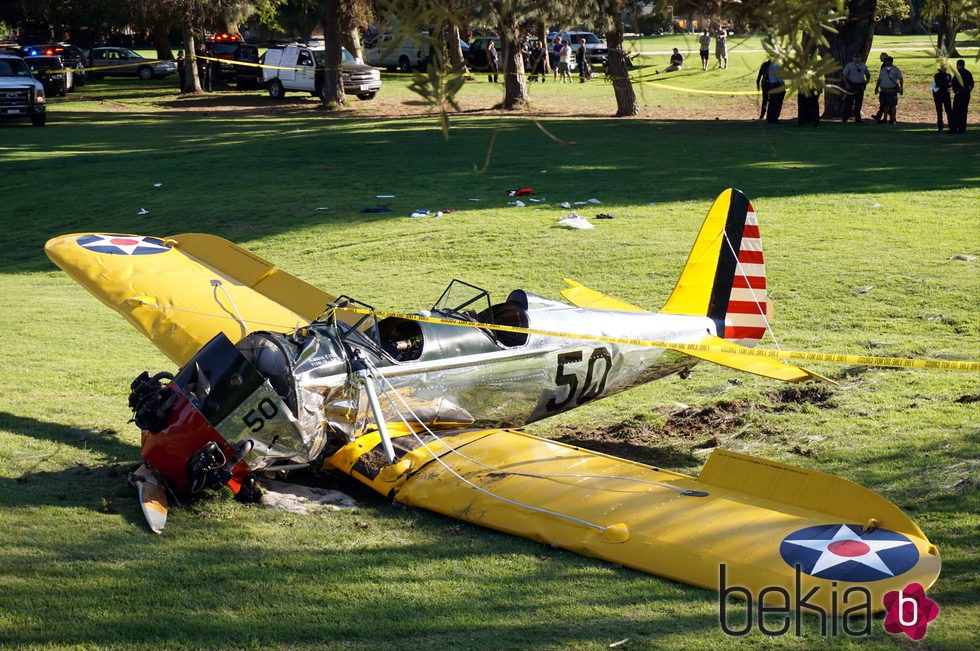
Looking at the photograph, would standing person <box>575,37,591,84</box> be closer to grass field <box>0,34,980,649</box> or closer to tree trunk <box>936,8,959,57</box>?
tree trunk <box>936,8,959,57</box>

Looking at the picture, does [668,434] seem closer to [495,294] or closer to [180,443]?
[180,443]

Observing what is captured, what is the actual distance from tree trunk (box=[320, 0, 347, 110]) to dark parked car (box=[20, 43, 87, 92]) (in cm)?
1974

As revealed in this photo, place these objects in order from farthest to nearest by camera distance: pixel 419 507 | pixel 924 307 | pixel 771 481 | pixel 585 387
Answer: pixel 924 307 → pixel 585 387 → pixel 419 507 → pixel 771 481

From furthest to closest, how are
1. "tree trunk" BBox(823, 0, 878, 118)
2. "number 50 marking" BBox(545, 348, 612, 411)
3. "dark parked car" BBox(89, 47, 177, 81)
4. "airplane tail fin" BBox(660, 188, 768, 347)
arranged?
1. "dark parked car" BBox(89, 47, 177, 81)
2. "tree trunk" BBox(823, 0, 878, 118)
3. "airplane tail fin" BBox(660, 188, 768, 347)
4. "number 50 marking" BBox(545, 348, 612, 411)

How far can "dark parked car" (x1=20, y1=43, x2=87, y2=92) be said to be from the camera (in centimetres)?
→ 5362

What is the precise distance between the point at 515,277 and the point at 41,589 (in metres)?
9.75

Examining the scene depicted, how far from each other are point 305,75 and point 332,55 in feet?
22.5

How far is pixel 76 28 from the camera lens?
69.3m

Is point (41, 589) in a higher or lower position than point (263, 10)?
lower

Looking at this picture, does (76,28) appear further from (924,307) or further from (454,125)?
(924,307)

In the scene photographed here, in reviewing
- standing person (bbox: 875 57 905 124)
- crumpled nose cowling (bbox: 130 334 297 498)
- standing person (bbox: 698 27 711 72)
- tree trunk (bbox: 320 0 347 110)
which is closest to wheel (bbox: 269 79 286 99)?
tree trunk (bbox: 320 0 347 110)

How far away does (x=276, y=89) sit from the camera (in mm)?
45375

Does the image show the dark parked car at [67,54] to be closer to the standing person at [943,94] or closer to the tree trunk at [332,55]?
the tree trunk at [332,55]

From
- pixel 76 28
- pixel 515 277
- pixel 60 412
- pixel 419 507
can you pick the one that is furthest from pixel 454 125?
pixel 76 28
